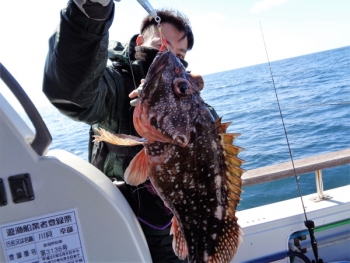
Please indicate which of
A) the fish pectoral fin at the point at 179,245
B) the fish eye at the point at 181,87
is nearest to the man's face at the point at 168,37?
the fish eye at the point at 181,87

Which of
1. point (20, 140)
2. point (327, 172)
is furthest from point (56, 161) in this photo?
point (327, 172)

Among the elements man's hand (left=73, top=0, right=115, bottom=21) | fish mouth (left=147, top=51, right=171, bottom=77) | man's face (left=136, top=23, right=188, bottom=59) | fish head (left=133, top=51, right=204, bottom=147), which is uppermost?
man's face (left=136, top=23, right=188, bottom=59)

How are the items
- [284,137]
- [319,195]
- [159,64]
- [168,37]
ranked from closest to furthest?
[159,64] < [168,37] < [319,195] < [284,137]

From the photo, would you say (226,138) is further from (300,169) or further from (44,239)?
(300,169)

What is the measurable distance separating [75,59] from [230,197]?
1017mm

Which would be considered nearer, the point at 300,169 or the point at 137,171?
the point at 137,171

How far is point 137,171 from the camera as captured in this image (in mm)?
1504

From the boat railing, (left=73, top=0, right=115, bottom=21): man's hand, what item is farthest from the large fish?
the boat railing

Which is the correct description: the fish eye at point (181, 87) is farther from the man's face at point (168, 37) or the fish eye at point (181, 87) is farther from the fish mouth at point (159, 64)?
the man's face at point (168, 37)

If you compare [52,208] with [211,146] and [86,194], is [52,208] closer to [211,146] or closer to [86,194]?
[86,194]

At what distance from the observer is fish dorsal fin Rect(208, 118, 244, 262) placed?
1574mm

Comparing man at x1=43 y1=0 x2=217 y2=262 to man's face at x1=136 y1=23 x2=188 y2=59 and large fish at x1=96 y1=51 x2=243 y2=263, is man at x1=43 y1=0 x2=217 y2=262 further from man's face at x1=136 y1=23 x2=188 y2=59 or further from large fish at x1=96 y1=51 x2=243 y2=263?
large fish at x1=96 y1=51 x2=243 y2=263

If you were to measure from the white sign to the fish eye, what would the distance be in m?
0.72

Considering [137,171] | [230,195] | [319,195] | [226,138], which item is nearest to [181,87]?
[226,138]
